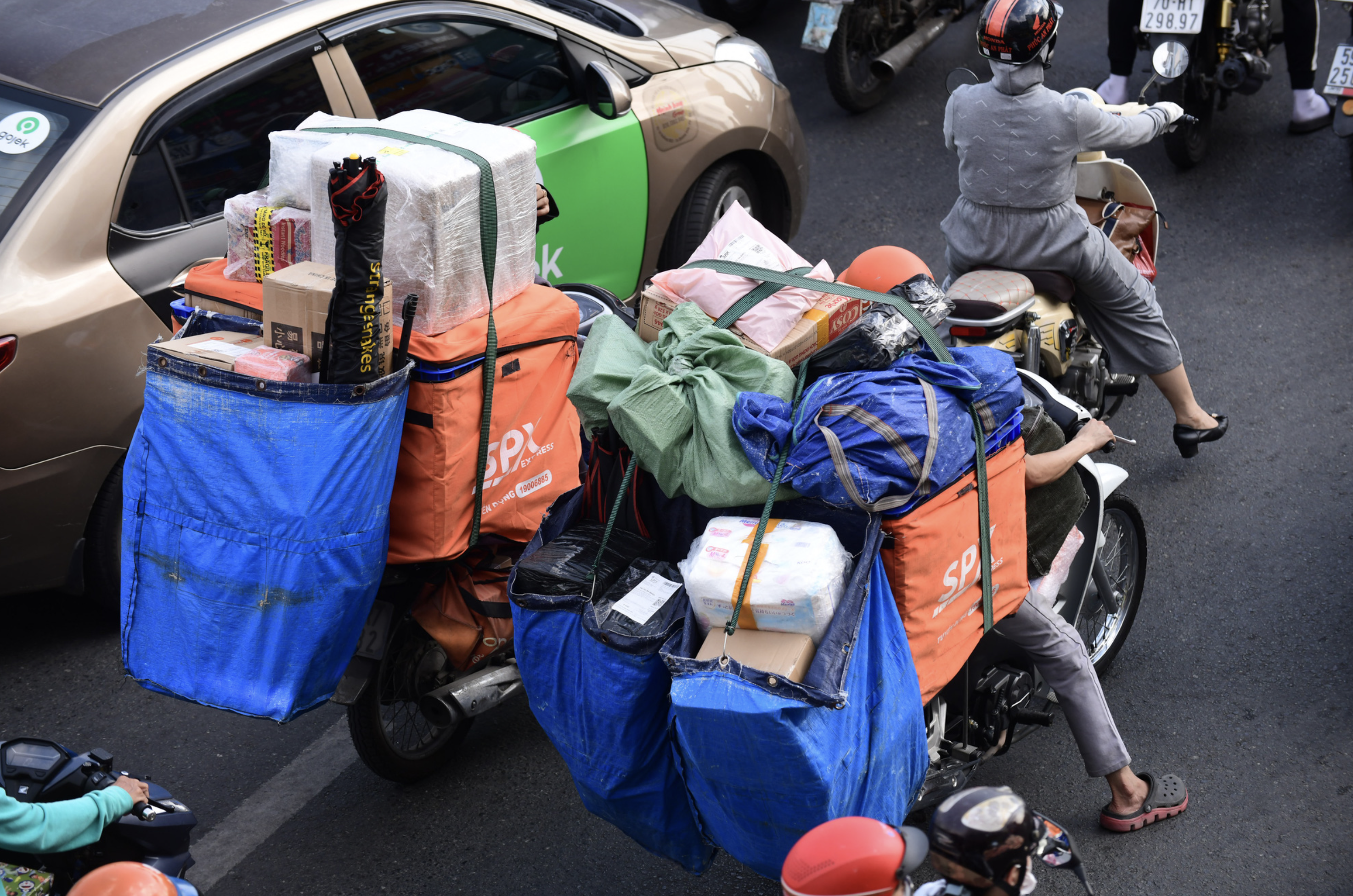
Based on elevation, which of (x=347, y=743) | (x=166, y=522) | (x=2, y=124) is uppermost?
(x=2, y=124)

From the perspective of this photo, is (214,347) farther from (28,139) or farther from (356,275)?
(28,139)

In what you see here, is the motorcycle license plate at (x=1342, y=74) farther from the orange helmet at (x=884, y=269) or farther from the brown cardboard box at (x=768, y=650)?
the brown cardboard box at (x=768, y=650)

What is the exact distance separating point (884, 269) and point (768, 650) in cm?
125

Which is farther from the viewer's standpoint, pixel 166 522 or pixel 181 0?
pixel 181 0

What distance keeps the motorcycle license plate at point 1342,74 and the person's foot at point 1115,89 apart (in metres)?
1.04

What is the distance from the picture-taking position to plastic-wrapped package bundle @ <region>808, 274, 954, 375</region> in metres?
2.80

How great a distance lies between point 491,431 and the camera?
329 centimetres

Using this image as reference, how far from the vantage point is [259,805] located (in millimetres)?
3766

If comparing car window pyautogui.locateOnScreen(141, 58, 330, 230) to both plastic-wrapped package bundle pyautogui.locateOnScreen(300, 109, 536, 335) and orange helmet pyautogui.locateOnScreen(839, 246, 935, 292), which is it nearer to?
plastic-wrapped package bundle pyautogui.locateOnScreen(300, 109, 536, 335)

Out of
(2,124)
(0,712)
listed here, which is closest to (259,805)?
(0,712)

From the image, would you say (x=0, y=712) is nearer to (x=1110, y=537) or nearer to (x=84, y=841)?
(x=84, y=841)

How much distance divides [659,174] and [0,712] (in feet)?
10.6

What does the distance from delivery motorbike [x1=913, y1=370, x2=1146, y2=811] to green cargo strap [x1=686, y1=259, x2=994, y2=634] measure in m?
0.31

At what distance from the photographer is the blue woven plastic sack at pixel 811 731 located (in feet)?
7.64
